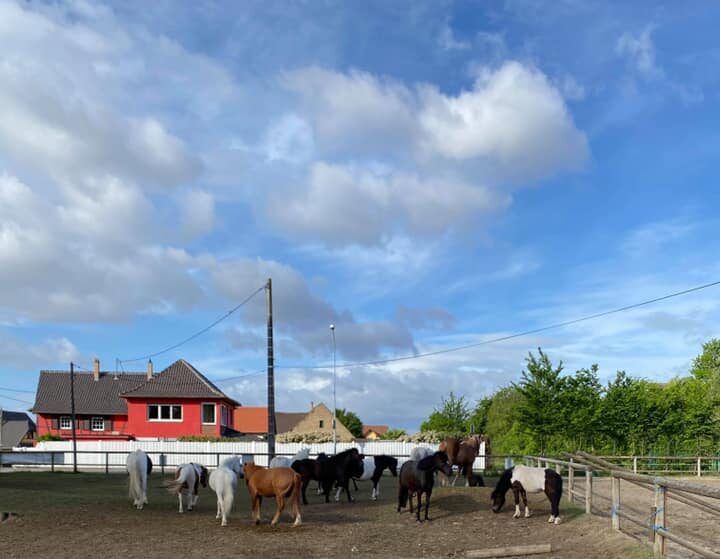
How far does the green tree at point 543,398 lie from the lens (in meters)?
37.2

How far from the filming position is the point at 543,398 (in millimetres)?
37344

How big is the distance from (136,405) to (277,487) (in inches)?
1714

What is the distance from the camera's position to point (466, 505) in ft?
57.2

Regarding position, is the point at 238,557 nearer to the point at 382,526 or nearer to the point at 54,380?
the point at 382,526

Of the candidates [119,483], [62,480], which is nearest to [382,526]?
[119,483]

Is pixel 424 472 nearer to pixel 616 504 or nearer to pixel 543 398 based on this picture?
pixel 616 504

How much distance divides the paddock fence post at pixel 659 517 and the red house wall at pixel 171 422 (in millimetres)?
47221

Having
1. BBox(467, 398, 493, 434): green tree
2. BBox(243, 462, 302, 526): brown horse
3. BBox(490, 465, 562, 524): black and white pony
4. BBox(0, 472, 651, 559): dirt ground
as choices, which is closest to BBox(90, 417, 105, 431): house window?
BBox(467, 398, 493, 434): green tree

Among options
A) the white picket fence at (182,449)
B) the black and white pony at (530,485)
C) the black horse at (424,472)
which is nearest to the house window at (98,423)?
the white picket fence at (182,449)

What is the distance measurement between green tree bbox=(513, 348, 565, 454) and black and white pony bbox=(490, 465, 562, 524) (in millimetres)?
21637

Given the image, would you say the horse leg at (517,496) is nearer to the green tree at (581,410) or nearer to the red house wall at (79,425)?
the green tree at (581,410)

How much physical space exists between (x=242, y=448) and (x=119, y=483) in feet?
49.5

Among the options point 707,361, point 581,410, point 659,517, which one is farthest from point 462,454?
point 707,361

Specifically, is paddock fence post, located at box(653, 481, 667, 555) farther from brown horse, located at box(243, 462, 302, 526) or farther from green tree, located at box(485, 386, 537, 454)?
green tree, located at box(485, 386, 537, 454)
